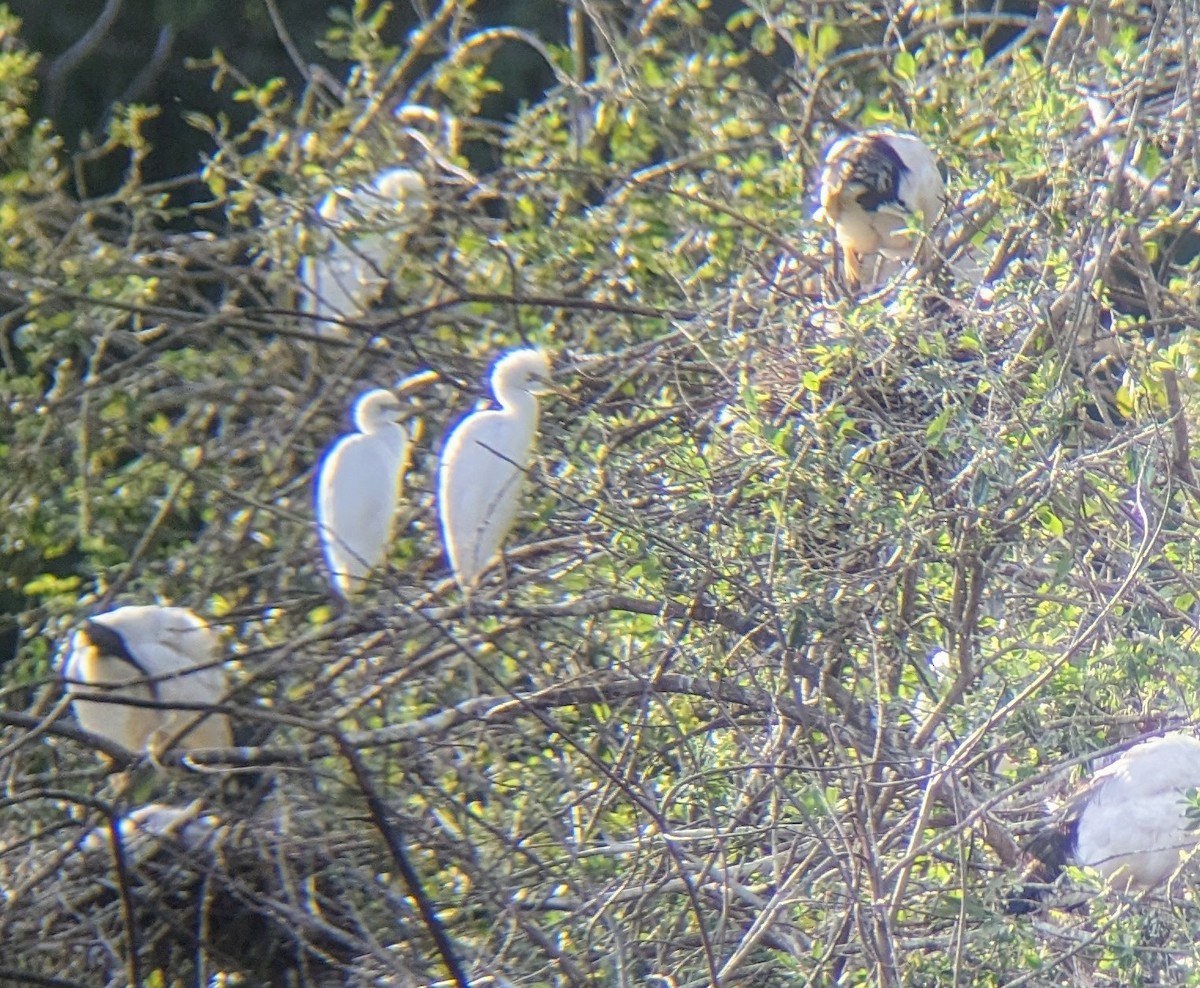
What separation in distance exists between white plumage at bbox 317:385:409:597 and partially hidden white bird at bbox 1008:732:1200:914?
1.24m

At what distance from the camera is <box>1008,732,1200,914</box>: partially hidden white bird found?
2117 millimetres

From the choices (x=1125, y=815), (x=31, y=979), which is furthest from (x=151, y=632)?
(x=1125, y=815)

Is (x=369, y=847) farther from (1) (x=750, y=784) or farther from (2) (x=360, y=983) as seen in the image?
(1) (x=750, y=784)

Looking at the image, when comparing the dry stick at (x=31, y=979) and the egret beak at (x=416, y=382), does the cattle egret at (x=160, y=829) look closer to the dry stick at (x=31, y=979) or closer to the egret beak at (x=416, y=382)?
the dry stick at (x=31, y=979)

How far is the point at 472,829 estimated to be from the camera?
7.80ft

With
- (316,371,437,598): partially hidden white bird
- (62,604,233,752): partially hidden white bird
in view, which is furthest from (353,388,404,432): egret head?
(62,604,233,752): partially hidden white bird

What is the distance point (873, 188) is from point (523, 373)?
695mm

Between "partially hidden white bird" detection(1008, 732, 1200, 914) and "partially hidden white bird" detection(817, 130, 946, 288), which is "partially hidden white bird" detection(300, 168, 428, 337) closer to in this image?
"partially hidden white bird" detection(817, 130, 946, 288)

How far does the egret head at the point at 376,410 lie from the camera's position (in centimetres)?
304

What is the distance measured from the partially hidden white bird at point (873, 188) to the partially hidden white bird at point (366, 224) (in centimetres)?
70

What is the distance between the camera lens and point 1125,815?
2143 mm

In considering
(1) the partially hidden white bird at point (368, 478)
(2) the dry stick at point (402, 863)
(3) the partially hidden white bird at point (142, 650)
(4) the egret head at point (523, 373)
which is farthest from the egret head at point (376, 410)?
(2) the dry stick at point (402, 863)

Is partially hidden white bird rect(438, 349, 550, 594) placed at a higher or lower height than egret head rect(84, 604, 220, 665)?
higher

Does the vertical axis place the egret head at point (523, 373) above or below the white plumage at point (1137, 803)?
above
